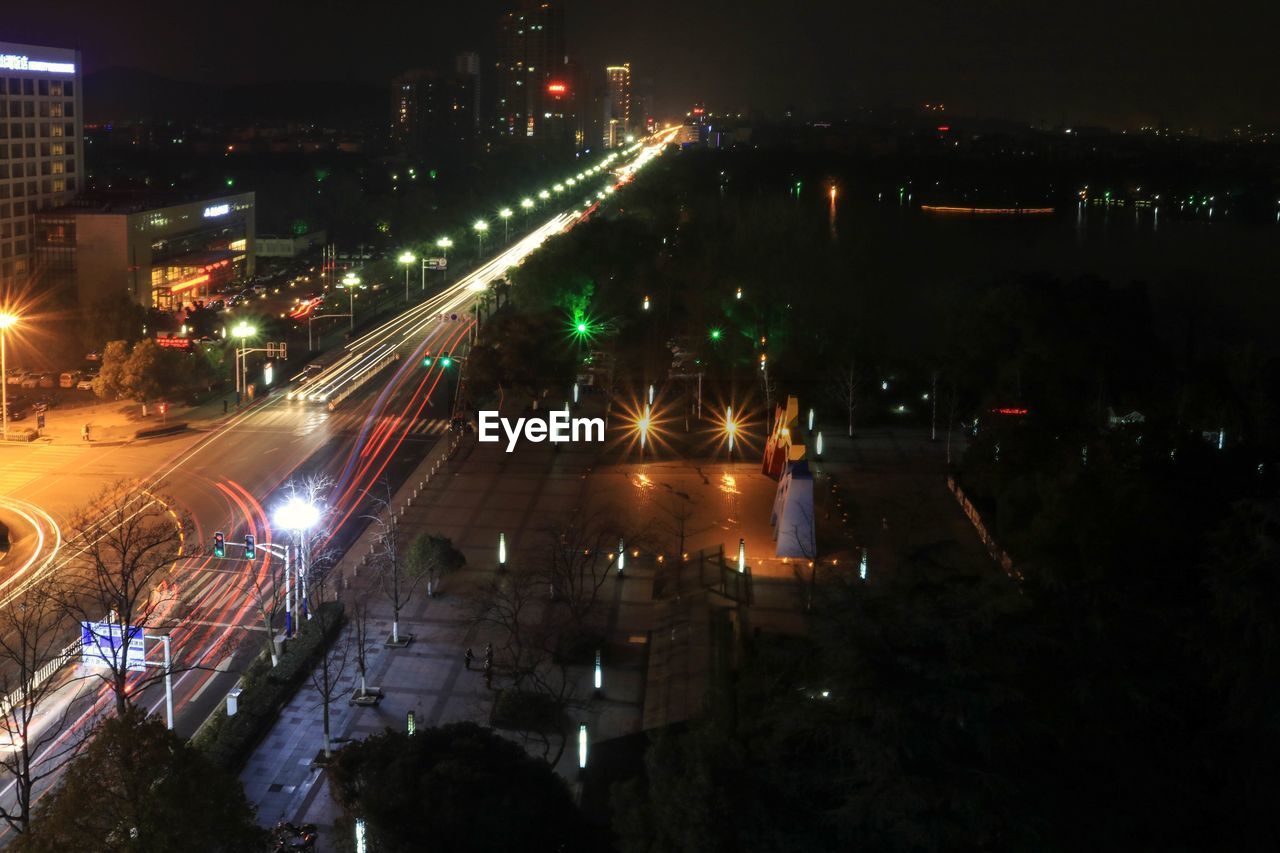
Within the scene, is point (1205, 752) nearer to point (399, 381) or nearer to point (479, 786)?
point (479, 786)

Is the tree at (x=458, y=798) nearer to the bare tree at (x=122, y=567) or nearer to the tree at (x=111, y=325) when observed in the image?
the bare tree at (x=122, y=567)

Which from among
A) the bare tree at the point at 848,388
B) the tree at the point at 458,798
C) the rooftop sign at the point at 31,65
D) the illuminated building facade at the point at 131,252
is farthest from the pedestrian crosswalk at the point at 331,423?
the rooftop sign at the point at 31,65

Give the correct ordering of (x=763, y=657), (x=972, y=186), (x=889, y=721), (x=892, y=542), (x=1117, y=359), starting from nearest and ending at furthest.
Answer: (x=889, y=721)
(x=763, y=657)
(x=892, y=542)
(x=1117, y=359)
(x=972, y=186)

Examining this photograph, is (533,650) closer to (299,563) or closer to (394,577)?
(394,577)

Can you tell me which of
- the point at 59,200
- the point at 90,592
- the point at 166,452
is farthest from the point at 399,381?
the point at 59,200

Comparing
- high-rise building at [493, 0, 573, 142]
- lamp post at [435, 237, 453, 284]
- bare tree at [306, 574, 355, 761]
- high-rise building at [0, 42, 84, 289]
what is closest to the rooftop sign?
high-rise building at [0, 42, 84, 289]
